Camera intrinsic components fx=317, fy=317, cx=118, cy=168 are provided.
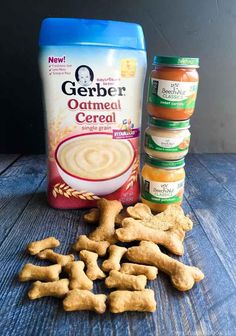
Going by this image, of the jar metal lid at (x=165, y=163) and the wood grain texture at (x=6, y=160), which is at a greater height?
the jar metal lid at (x=165, y=163)

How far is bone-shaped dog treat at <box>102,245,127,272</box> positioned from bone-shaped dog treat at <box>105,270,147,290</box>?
0.8 inches

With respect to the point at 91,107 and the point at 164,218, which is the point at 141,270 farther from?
the point at 91,107

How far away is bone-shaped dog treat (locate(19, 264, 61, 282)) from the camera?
392 millimetres

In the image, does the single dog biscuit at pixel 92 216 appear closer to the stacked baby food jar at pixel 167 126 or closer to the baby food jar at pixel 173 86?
the stacked baby food jar at pixel 167 126

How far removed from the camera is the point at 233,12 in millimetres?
892

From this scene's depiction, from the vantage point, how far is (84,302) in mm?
348

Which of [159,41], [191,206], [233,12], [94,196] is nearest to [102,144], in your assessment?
[94,196]

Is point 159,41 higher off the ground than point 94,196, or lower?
higher

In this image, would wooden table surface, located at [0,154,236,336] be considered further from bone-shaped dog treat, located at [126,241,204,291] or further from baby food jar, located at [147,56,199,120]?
baby food jar, located at [147,56,199,120]

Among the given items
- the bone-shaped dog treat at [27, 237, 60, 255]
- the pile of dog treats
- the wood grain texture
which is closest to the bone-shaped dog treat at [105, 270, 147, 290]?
the pile of dog treats

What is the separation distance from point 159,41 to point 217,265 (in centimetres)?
68

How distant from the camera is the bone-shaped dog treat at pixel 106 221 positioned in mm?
485

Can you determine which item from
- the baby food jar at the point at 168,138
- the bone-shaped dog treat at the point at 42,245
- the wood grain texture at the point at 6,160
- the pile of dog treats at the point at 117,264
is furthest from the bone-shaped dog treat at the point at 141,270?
the wood grain texture at the point at 6,160

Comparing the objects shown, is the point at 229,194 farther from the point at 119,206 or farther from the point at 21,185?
the point at 21,185
